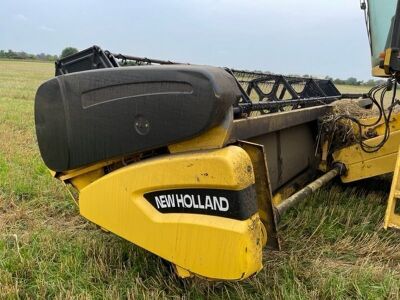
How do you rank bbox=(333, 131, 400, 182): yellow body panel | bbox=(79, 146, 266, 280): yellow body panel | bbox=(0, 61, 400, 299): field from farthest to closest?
bbox=(333, 131, 400, 182): yellow body panel
bbox=(0, 61, 400, 299): field
bbox=(79, 146, 266, 280): yellow body panel

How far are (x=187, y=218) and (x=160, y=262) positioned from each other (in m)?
0.61

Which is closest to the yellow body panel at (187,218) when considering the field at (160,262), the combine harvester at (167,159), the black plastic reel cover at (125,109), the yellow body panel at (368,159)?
the combine harvester at (167,159)

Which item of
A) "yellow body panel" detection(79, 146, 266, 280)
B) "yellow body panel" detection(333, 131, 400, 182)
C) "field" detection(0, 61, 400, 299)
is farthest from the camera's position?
"yellow body panel" detection(333, 131, 400, 182)

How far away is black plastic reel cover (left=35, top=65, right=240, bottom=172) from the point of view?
1940 mm

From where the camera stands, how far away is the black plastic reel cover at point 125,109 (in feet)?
6.37

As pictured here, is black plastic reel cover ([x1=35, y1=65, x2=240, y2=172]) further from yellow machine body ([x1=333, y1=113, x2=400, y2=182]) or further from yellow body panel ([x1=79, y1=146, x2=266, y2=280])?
yellow machine body ([x1=333, y1=113, x2=400, y2=182])

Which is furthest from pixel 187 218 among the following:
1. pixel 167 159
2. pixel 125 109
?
pixel 125 109

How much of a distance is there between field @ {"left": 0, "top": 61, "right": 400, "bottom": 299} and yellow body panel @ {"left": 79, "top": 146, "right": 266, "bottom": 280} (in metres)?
0.31

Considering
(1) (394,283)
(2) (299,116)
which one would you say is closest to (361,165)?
(2) (299,116)

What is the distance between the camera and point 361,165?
3.71 metres

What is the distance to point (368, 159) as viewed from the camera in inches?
144

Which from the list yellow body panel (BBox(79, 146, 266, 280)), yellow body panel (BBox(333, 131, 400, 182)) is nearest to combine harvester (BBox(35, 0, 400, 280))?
yellow body panel (BBox(79, 146, 266, 280))

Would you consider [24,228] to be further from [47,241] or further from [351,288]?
[351,288]

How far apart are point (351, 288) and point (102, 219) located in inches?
49.0
